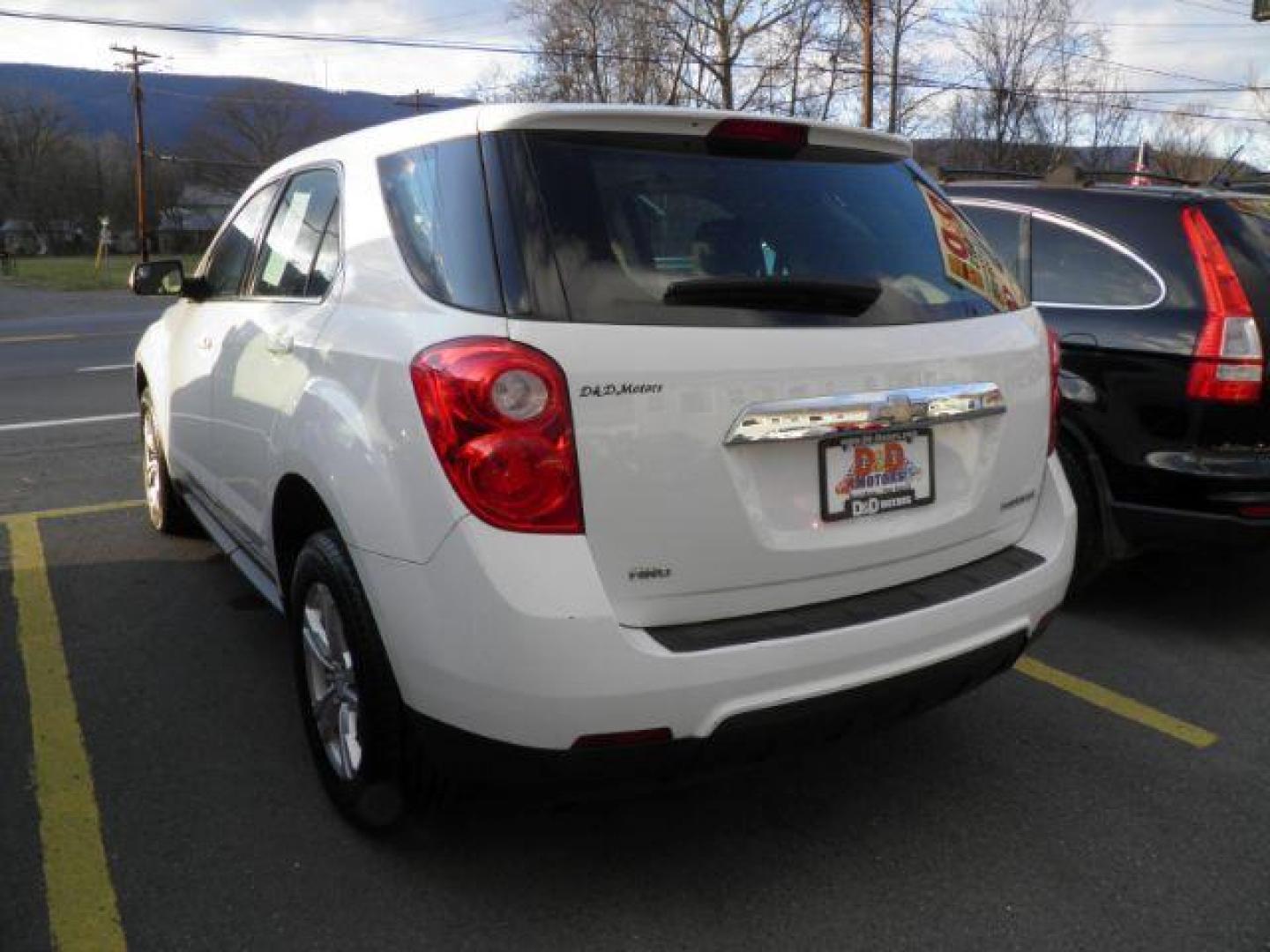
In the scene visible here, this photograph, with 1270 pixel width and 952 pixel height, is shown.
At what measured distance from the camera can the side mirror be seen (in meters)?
4.51

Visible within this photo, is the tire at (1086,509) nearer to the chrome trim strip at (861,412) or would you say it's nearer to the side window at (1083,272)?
the side window at (1083,272)

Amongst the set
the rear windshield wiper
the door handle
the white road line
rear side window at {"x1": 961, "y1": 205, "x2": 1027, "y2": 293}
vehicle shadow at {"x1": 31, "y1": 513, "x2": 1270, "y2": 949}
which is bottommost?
vehicle shadow at {"x1": 31, "y1": 513, "x2": 1270, "y2": 949}

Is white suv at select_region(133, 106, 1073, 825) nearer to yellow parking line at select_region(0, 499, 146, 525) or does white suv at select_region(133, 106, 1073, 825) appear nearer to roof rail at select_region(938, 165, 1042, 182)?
roof rail at select_region(938, 165, 1042, 182)

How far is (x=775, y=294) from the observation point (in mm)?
2326

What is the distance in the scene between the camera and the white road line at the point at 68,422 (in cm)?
833

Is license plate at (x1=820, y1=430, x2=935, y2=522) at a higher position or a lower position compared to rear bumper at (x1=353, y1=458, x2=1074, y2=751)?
higher

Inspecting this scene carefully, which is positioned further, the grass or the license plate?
the grass

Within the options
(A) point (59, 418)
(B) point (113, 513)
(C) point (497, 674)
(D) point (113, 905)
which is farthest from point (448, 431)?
(A) point (59, 418)

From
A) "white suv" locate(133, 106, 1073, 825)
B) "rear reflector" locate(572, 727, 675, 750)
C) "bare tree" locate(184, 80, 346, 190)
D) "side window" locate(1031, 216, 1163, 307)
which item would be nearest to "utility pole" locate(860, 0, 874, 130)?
"side window" locate(1031, 216, 1163, 307)

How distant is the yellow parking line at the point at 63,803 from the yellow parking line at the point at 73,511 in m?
1.44

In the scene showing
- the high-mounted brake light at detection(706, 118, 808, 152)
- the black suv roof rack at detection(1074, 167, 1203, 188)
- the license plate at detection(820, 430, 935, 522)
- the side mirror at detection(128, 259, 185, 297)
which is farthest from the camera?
the black suv roof rack at detection(1074, 167, 1203, 188)

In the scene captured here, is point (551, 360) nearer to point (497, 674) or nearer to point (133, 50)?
point (497, 674)

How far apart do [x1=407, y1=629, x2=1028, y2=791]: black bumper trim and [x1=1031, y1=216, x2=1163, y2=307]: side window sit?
7.65 feet

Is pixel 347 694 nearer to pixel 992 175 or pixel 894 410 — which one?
pixel 894 410
